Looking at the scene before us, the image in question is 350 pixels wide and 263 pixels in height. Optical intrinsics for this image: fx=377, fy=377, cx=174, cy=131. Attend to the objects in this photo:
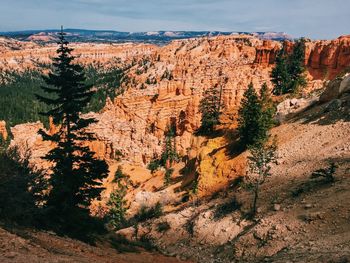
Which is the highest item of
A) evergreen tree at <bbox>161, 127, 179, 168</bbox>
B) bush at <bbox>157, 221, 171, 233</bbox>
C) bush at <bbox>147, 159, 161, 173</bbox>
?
bush at <bbox>157, 221, 171, 233</bbox>

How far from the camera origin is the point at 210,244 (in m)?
22.5

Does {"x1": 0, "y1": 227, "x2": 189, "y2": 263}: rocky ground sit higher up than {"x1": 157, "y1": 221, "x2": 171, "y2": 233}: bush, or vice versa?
{"x1": 0, "y1": 227, "x2": 189, "y2": 263}: rocky ground

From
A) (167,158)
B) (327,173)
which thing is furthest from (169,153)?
(327,173)

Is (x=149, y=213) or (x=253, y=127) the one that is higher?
(x=253, y=127)

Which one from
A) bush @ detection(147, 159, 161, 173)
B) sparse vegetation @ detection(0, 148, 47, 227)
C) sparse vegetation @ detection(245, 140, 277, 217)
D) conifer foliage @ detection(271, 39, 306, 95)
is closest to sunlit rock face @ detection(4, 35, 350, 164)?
bush @ detection(147, 159, 161, 173)

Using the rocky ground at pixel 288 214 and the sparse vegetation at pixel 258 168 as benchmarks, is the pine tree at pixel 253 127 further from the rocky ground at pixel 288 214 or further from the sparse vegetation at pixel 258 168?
the rocky ground at pixel 288 214

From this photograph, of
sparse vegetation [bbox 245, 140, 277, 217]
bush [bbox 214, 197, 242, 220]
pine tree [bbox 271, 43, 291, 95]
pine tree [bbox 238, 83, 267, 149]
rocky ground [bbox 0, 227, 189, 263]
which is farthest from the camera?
pine tree [bbox 271, 43, 291, 95]

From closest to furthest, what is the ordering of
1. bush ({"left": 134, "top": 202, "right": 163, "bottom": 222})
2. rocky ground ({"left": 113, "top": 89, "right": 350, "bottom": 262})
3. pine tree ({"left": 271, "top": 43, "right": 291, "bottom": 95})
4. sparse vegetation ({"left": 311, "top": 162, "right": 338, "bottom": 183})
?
rocky ground ({"left": 113, "top": 89, "right": 350, "bottom": 262}) → sparse vegetation ({"left": 311, "top": 162, "right": 338, "bottom": 183}) → bush ({"left": 134, "top": 202, "right": 163, "bottom": 222}) → pine tree ({"left": 271, "top": 43, "right": 291, "bottom": 95})

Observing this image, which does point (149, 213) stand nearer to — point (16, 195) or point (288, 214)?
point (288, 214)

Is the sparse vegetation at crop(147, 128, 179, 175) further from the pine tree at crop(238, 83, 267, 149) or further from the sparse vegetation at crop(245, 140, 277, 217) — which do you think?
the sparse vegetation at crop(245, 140, 277, 217)

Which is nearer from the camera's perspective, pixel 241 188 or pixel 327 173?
pixel 327 173

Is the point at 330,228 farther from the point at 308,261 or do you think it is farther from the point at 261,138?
the point at 261,138

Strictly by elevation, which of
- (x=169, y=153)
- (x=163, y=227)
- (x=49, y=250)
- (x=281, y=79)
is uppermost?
(x=281, y=79)

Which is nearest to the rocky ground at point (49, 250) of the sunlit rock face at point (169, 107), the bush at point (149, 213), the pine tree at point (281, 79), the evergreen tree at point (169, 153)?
the bush at point (149, 213)
